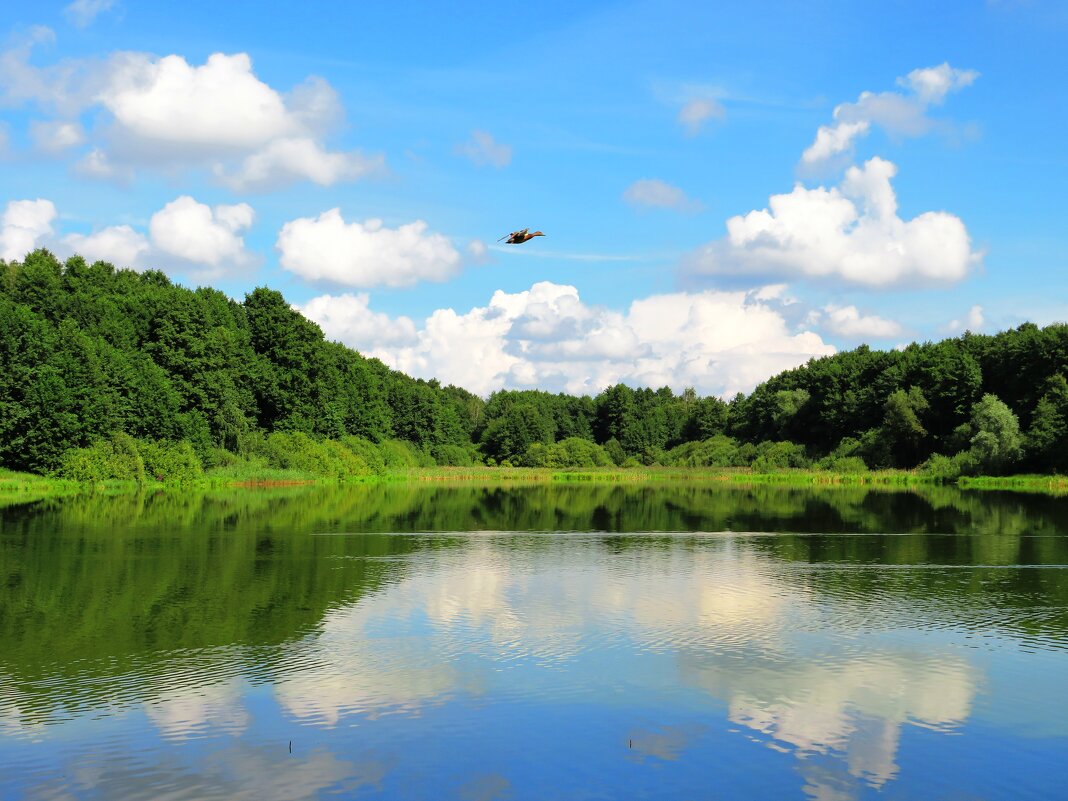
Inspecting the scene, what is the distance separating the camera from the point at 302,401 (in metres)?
92.9

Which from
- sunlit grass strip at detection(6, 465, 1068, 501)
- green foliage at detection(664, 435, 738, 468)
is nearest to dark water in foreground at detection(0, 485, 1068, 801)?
sunlit grass strip at detection(6, 465, 1068, 501)

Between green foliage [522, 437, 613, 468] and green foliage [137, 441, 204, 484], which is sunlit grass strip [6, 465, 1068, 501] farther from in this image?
green foliage [522, 437, 613, 468]

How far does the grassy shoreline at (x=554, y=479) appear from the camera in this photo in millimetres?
60875

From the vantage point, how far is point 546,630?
63.3ft

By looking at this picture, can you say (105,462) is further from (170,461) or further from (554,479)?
(554,479)

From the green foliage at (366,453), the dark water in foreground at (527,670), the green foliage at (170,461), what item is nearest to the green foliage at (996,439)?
the dark water in foreground at (527,670)

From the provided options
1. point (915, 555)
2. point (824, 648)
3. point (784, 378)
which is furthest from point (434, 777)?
point (784, 378)

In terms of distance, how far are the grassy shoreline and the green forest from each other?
1353 mm

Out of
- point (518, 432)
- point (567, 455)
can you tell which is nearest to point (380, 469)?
point (567, 455)

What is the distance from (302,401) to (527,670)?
80331 millimetres

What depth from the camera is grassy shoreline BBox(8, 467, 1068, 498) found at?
60.9 meters

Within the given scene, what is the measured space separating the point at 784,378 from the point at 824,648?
128570mm

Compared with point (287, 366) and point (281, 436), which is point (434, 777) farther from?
point (287, 366)

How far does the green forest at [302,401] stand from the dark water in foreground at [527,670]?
3307cm
